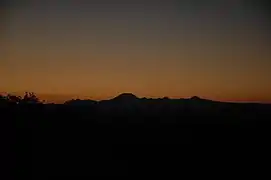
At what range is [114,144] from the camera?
23906 mm

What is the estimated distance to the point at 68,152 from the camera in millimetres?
20188

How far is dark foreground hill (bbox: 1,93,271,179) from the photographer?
58.4 ft

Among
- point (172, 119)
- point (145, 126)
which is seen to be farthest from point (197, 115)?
point (145, 126)

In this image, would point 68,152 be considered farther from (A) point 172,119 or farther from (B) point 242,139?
(A) point 172,119

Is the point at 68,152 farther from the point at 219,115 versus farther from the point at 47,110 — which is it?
the point at 219,115

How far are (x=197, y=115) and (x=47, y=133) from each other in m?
17.0

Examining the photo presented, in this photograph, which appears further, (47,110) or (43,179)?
(47,110)

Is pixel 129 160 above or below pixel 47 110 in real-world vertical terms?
below

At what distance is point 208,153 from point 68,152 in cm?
620

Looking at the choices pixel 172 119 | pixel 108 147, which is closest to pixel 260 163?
pixel 108 147

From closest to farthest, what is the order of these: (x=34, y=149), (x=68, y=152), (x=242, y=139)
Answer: (x=34, y=149) → (x=68, y=152) → (x=242, y=139)

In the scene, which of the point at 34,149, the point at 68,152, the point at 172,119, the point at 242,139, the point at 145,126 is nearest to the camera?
the point at 34,149

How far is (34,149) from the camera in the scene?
1872cm

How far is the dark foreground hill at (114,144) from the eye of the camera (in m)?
17.8
